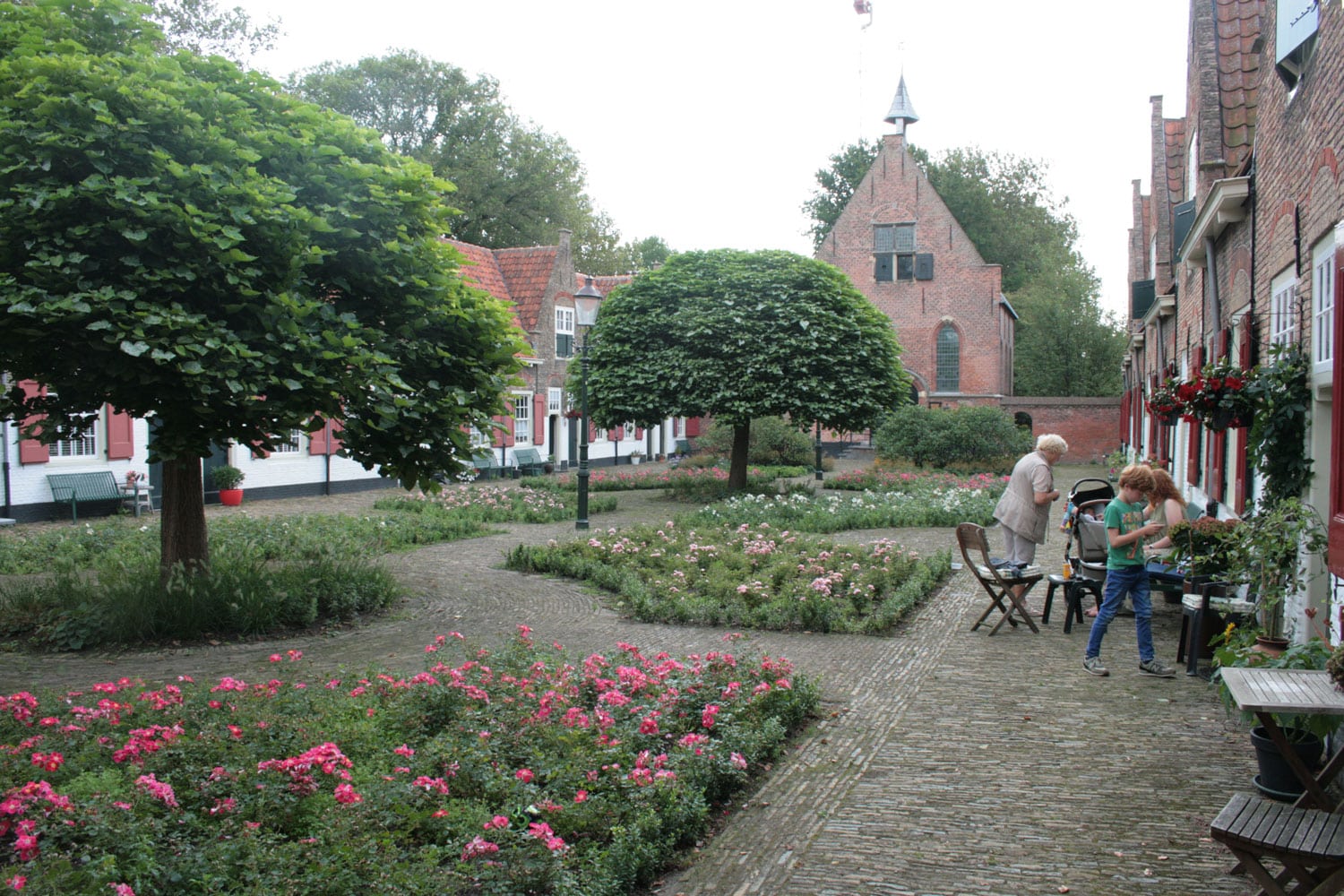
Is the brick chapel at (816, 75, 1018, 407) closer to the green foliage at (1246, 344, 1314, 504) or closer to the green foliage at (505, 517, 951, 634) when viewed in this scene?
the green foliage at (505, 517, 951, 634)

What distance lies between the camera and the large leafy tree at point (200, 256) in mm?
7434

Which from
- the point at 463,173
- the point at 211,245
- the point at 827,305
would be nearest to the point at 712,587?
the point at 211,245

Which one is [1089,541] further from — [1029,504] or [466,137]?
[466,137]

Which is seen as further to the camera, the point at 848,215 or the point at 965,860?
the point at 848,215

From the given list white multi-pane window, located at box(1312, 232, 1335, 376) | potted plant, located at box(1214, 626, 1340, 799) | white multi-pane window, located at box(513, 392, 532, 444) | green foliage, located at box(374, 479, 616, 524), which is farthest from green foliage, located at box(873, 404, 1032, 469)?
potted plant, located at box(1214, 626, 1340, 799)

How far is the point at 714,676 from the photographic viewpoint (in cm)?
642

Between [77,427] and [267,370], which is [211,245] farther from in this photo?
[77,427]

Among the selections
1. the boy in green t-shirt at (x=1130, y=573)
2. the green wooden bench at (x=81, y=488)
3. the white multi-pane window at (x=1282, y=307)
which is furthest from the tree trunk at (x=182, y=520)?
the green wooden bench at (x=81, y=488)

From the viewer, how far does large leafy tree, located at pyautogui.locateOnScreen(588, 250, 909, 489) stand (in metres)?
21.3

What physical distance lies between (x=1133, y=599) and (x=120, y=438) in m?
19.2

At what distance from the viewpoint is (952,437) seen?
28.1m

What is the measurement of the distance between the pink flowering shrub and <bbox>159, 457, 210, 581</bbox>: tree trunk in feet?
11.8

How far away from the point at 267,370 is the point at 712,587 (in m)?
4.97

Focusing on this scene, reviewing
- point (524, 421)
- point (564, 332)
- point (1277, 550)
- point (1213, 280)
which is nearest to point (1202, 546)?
point (1277, 550)
